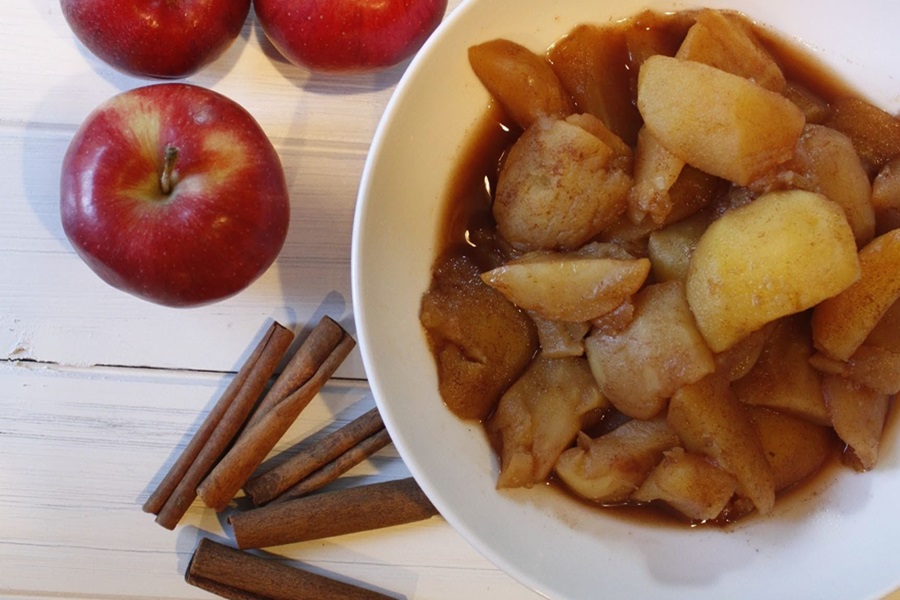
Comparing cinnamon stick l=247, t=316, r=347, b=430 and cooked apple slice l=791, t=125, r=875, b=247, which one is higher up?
cooked apple slice l=791, t=125, r=875, b=247

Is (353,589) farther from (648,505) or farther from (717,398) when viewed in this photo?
(717,398)

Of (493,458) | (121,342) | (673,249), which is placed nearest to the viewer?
(673,249)

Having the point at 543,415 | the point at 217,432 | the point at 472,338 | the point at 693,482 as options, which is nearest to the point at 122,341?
the point at 217,432

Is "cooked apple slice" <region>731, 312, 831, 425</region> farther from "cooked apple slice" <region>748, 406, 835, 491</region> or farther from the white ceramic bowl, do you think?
the white ceramic bowl

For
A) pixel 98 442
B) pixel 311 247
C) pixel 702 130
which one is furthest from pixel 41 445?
pixel 702 130

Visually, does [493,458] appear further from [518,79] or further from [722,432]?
[518,79]

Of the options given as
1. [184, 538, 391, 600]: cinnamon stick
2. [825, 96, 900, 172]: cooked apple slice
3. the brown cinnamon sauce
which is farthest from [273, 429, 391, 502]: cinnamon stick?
[825, 96, 900, 172]: cooked apple slice

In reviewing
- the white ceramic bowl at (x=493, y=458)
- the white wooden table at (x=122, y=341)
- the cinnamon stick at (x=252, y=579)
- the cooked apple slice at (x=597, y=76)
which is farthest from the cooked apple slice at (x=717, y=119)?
the cinnamon stick at (x=252, y=579)
